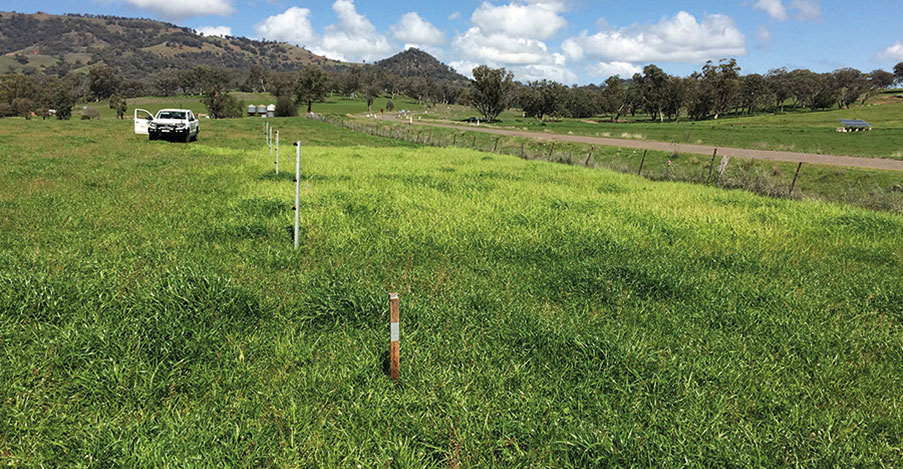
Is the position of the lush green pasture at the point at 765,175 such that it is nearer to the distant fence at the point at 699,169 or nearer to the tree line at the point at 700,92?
the distant fence at the point at 699,169

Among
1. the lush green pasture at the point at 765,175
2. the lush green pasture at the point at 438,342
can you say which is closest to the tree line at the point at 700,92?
the lush green pasture at the point at 765,175

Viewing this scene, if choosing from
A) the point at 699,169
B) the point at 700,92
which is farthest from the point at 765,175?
the point at 700,92

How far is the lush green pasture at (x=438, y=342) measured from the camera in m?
3.67

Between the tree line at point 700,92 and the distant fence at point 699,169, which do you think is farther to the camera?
the tree line at point 700,92

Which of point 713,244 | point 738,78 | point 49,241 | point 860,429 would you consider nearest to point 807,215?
point 713,244

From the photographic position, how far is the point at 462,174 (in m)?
18.0

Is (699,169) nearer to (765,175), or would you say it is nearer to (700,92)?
(765,175)

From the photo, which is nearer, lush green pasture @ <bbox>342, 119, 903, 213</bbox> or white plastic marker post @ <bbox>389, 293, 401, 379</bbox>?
white plastic marker post @ <bbox>389, 293, 401, 379</bbox>

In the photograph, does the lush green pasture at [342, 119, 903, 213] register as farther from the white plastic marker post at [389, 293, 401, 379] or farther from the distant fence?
the white plastic marker post at [389, 293, 401, 379]

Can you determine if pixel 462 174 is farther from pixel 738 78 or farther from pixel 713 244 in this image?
pixel 738 78

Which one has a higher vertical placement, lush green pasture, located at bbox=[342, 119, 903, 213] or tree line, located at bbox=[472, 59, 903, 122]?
tree line, located at bbox=[472, 59, 903, 122]

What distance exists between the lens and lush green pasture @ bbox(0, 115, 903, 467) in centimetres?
367

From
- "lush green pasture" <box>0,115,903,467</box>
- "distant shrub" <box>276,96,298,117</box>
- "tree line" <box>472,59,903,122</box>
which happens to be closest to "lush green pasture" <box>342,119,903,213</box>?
"lush green pasture" <box>0,115,903,467</box>

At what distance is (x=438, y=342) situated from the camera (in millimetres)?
5148
